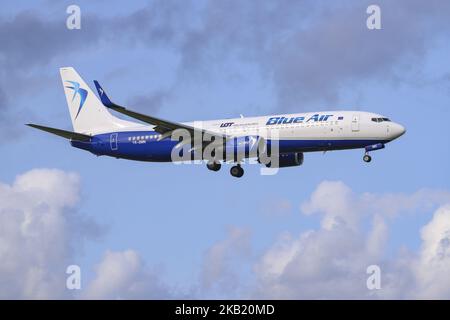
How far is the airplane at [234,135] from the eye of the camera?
74062 mm

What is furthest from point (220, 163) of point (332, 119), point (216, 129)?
point (332, 119)

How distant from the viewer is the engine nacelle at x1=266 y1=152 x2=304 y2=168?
81875 millimetres

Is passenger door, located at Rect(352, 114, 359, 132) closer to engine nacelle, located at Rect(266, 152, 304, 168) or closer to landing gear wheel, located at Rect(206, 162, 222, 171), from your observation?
engine nacelle, located at Rect(266, 152, 304, 168)

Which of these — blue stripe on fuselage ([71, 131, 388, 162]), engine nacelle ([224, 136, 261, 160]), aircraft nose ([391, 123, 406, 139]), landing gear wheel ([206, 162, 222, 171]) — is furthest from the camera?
landing gear wheel ([206, 162, 222, 171])

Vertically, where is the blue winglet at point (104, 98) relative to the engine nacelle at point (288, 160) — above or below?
above

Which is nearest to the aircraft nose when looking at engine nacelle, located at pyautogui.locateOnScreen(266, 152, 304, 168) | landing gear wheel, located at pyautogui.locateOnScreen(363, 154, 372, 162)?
landing gear wheel, located at pyautogui.locateOnScreen(363, 154, 372, 162)

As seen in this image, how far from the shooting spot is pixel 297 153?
80.0 metres

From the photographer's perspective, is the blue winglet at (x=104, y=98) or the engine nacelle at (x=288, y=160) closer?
the blue winglet at (x=104, y=98)

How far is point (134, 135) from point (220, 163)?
7.53m

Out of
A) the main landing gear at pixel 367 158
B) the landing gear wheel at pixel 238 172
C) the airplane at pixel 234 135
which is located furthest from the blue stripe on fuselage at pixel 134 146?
the main landing gear at pixel 367 158

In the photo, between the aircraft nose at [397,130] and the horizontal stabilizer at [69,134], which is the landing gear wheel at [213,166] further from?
the aircraft nose at [397,130]

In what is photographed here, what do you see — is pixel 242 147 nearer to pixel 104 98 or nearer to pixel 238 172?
pixel 238 172
